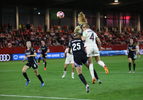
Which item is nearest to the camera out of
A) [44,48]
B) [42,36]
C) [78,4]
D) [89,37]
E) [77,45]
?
[77,45]

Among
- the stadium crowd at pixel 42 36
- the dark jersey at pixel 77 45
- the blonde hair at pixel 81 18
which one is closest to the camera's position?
the dark jersey at pixel 77 45

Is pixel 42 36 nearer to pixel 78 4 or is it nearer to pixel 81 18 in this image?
pixel 78 4

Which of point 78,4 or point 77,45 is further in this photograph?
point 78,4

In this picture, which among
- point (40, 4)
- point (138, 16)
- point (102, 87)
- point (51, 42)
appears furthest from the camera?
point (138, 16)

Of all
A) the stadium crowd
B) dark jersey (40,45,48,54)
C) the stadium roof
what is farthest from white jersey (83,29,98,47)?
the stadium roof

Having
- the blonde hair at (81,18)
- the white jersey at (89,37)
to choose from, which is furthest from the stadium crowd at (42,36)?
the white jersey at (89,37)

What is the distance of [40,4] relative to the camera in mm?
44281

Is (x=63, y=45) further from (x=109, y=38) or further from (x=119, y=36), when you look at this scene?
(x=119, y=36)

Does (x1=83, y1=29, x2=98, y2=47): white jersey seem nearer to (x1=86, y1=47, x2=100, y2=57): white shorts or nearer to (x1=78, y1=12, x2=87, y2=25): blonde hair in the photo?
(x1=86, y1=47, x2=100, y2=57): white shorts

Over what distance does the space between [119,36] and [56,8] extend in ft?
47.4

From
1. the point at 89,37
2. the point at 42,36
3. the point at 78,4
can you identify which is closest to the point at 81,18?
the point at 89,37

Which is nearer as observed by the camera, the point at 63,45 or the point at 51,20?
the point at 63,45

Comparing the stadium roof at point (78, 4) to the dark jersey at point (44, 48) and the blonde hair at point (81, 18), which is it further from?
the blonde hair at point (81, 18)


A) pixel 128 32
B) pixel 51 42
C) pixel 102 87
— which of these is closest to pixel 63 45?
pixel 51 42
